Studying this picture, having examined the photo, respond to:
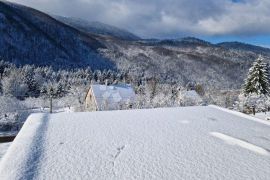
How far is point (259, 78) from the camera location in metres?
45.0

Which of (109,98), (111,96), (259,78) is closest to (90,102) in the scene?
(111,96)

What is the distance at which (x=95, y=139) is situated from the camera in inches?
211

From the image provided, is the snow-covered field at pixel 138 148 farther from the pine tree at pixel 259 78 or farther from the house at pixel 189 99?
the house at pixel 189 99

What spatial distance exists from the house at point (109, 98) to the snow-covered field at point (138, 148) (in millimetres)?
42709

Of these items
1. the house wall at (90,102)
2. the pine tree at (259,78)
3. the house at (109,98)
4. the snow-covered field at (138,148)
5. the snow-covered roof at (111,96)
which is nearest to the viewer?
the snow-covered field at (138,148)

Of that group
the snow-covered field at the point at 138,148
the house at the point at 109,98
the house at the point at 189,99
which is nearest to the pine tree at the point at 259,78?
the house at the point at 189,99

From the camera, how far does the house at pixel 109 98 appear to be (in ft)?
166

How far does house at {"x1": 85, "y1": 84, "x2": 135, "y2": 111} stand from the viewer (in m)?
50.7

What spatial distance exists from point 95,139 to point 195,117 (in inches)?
112

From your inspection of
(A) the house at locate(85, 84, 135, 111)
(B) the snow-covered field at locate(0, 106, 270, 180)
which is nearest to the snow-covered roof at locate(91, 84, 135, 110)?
(A) the house at locate(85, 84, 135, 111)

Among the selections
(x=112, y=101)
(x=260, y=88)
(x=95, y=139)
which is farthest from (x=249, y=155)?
(x=112, y=101)

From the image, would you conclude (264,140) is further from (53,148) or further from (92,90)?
(92,90)

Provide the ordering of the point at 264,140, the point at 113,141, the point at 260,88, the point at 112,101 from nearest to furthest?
the point at 113,141 → the point at 264,140 → the point at 260,88 → the point at 112,101

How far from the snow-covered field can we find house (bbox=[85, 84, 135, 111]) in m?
42.7
